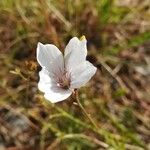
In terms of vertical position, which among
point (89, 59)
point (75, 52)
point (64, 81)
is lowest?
point (89, 59)

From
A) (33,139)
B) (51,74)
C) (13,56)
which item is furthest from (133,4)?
(51,74)

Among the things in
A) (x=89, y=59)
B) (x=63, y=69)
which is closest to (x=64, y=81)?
(x=63, y=69)

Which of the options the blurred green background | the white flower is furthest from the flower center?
the blurred green background

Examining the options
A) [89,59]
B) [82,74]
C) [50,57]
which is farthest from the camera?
[89,59]

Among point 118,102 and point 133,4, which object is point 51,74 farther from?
point 133,4

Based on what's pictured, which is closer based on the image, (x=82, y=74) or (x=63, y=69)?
(x=82, y=74)

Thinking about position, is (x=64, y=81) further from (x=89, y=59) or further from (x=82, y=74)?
(x=89, y=59)

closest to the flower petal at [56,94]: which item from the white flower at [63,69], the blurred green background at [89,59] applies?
the white flower at [63,69]

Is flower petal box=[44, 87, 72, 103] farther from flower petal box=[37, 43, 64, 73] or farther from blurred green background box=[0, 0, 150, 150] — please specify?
blurred green background box=[0, 0, 150, 150]
